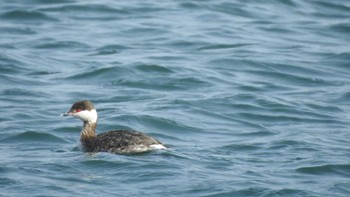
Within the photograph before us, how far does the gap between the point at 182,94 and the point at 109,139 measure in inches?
186

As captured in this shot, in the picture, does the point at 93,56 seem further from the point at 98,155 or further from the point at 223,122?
the point at 98,155

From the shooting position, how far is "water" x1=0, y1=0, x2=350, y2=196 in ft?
40.9

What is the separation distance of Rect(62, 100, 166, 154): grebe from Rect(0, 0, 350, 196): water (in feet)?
0.67

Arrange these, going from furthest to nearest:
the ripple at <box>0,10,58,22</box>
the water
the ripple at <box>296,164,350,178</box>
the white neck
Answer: the ripple at <box>0,10,58,22</box>, the white neck, the ripple at <box>296,164,350,178</box>, the water

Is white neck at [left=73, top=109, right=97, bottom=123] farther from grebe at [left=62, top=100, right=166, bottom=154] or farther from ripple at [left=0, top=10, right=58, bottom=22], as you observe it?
ripple at [left=0, top=10, right=58, bottom=22]

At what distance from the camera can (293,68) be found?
21031mm

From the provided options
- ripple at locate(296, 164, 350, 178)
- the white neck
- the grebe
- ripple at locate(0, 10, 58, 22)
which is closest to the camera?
ripple at locate(296, 164, 350, 178)

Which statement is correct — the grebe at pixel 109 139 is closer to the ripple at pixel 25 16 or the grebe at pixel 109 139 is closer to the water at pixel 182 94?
the water at pixel 182 94

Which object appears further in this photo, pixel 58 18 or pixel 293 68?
pixel 58 18

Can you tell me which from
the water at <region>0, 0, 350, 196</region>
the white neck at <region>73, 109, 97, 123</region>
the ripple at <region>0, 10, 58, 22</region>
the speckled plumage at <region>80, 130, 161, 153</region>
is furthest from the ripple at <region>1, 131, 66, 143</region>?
the ripple at <region>0, 10, 58, 22</region>

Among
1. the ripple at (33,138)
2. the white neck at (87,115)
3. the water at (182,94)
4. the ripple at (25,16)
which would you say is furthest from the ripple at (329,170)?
the ripple at (25,16)

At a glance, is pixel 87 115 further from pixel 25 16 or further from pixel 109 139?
pixel 25 16

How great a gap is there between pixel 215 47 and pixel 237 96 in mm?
4776

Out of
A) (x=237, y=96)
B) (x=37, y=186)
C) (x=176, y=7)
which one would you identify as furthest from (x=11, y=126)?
(x=176, y=7)
